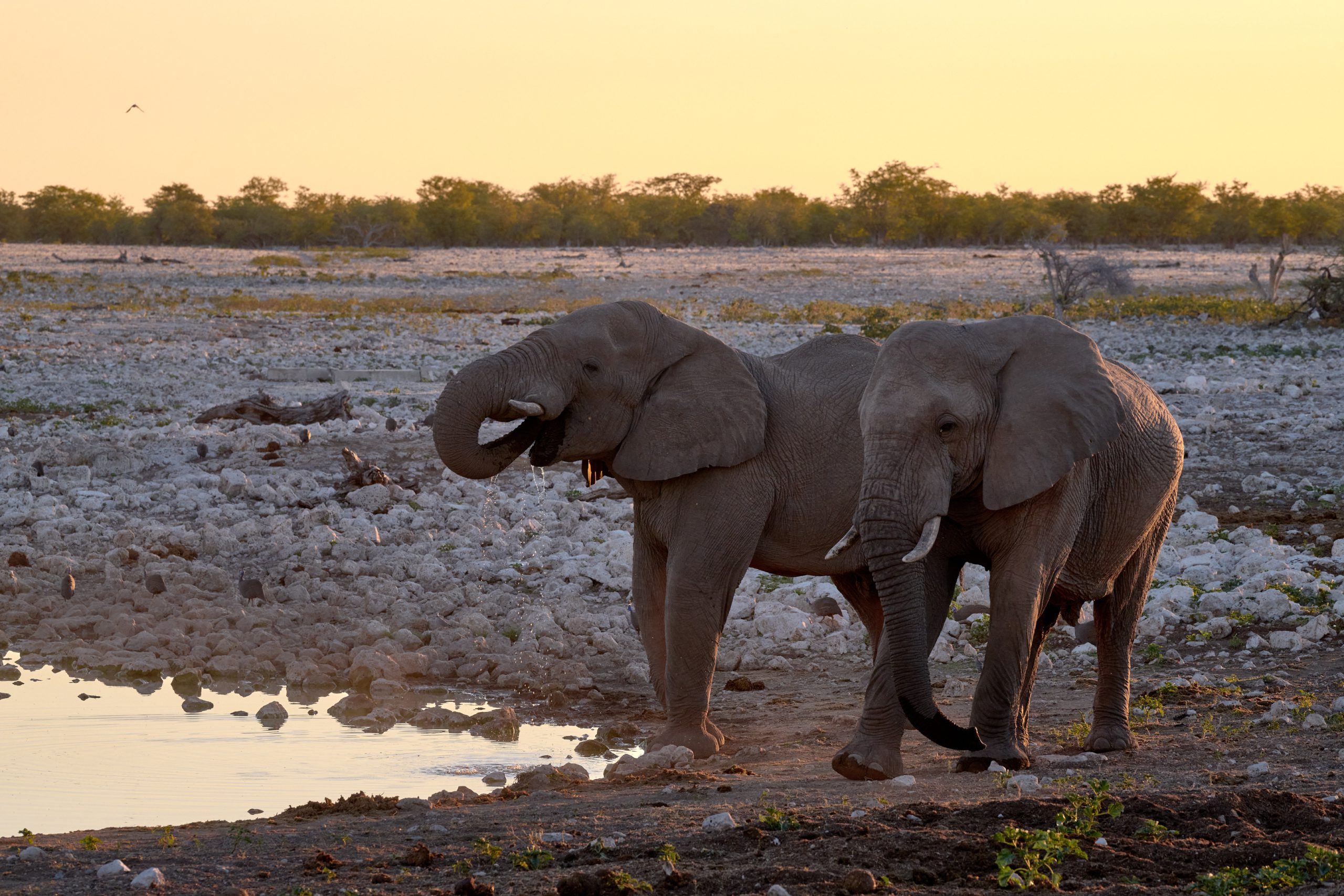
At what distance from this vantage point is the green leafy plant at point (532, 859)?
4.43m

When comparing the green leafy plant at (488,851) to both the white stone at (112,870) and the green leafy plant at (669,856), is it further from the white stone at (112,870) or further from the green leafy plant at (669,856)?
the white stone at (112,870)

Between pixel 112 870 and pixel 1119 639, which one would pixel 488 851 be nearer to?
pixel 112 870

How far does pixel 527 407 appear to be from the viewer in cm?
625

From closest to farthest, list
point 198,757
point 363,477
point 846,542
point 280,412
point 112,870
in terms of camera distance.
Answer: point 112,870 → point 846,542 → point 198,757 → point 363,477 → point 280,412

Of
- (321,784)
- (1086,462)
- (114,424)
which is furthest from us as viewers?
(114,424)

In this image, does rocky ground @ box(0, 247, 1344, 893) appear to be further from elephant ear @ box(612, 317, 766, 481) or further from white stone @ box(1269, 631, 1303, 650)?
elephant ear @ box(612, 317, 766, 481)

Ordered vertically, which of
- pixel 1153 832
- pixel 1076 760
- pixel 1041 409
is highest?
pixel 1041 409

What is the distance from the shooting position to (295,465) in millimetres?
12078

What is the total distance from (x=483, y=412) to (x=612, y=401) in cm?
59

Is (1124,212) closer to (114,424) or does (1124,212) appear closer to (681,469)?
(114,424)

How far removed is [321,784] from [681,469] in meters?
2.03

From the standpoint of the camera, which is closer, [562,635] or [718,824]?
[718,824]

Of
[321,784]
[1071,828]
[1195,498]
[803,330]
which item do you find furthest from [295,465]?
[803,330]

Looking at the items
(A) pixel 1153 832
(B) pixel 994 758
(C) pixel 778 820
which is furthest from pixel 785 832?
(B) pixel 994 758
